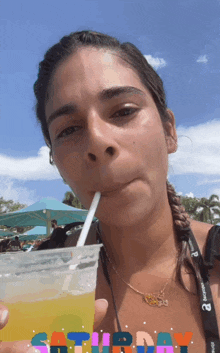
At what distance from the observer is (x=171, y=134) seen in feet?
5.79

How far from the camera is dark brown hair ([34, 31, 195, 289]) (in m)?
1.54

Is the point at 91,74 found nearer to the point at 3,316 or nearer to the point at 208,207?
the point at 3,316

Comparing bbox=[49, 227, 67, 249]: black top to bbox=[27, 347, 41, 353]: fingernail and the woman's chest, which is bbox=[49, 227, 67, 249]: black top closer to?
the woman's chest

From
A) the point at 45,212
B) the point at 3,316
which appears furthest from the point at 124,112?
the point at 45,212

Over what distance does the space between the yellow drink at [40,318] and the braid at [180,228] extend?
32.4 inches

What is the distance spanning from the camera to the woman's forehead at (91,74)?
1.30 metres

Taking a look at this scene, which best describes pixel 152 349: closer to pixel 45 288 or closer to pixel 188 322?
pixel 188 322

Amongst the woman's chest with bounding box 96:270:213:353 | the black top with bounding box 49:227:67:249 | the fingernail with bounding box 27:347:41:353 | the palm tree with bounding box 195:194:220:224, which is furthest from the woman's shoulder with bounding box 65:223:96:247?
the palm tree with bounding box 195:194:220:224

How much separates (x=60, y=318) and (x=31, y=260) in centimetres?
19

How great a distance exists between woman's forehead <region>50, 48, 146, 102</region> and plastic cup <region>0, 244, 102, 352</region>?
77cm

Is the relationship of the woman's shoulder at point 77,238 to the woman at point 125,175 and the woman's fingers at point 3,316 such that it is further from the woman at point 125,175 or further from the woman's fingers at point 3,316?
the woman's fingers at point 3,316

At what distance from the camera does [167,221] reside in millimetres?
1601

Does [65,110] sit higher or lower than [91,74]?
lower

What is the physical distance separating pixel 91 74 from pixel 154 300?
1161 mm
